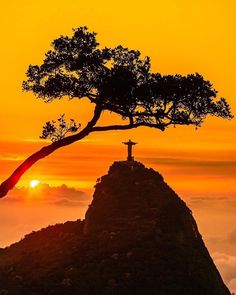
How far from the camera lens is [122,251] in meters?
49.9

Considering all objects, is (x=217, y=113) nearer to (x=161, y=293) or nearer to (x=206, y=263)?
(x=161, y=293)

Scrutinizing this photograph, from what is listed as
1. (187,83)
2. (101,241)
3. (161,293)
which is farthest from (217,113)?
(101,241)

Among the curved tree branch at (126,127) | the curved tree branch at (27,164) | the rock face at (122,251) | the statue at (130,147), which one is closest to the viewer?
the curved tree branch at (27,164)

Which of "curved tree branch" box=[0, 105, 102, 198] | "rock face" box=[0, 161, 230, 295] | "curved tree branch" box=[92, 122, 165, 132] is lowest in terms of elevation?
"rock face" box=[0, 161, 230, 295]

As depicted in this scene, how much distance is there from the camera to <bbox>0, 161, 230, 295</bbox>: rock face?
47.6m

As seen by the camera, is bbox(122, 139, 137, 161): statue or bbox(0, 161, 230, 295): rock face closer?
bbox(0, 161, 230, 295): rock face

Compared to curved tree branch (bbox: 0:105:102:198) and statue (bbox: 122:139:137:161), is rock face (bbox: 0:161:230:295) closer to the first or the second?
statue (bbox: 122:139:137:161)

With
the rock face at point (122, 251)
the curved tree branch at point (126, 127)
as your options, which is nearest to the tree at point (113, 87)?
the curved tree branch at point (126, 127)

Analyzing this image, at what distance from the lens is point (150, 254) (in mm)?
49594

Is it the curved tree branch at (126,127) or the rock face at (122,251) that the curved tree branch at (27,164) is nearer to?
the curved tree branch at (126,127)

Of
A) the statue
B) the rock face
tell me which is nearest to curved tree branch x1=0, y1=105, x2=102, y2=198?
the rock face

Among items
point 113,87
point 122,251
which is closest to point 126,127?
point 113,87

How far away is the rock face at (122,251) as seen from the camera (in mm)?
47562

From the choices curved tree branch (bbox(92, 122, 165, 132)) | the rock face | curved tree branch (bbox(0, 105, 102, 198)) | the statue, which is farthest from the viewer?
the statue
